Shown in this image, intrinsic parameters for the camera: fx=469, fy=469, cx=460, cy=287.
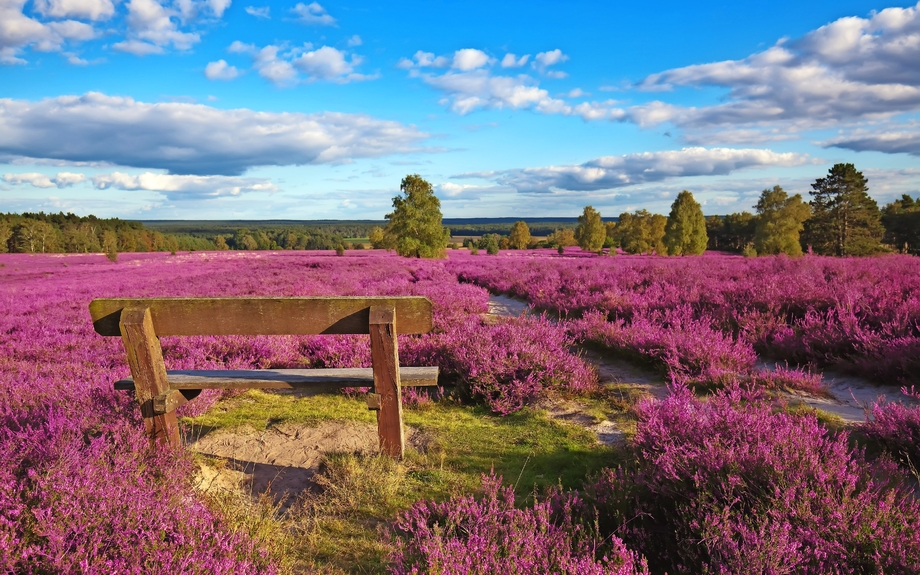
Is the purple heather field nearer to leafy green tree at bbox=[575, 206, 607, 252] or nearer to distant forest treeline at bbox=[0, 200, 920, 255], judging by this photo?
distant forest treeline at bbox=[0, 200, 920, 255]

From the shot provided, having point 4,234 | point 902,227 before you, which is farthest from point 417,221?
point 4,234

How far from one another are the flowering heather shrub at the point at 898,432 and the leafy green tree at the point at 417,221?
3440cm

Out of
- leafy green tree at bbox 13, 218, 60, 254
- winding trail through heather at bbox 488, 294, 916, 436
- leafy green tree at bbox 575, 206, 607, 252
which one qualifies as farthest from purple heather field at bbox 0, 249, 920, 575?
leafy green tree at bbox 13, 218, 60, 254

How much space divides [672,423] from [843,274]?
817 centimetres

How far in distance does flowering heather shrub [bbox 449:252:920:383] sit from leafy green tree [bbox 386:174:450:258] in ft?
84.9

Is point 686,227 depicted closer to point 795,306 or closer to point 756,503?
point 795,306

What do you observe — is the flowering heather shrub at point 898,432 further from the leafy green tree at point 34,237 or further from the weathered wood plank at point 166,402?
the leafy green tree at point 34,237

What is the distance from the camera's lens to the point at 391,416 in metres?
3.38

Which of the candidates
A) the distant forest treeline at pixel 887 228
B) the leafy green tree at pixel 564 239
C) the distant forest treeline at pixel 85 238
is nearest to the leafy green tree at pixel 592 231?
the leafy green tree at pixel 564 239

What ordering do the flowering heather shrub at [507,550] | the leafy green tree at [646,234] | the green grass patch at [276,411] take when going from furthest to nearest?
the leafy green tree at [646,234] → the green grass patch at [276,411] → the flowering heather shrub at [507,550]

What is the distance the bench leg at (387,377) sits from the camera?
3.08 metres

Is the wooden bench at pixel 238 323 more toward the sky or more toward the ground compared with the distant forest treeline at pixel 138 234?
more toward the ground

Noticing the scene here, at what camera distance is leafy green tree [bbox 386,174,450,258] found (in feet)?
122

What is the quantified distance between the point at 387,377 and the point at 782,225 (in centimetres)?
4613
